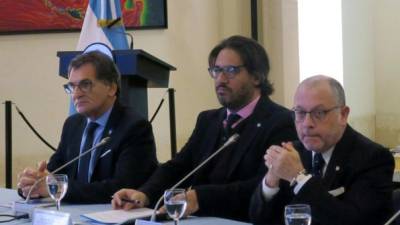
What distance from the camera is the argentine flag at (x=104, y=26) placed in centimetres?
496

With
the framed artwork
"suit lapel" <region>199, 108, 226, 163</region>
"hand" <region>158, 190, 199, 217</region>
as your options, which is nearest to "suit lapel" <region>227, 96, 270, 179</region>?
"suit lapel" <region>199, 108, 226, 163</region>

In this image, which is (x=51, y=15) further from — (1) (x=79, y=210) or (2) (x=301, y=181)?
(2) (x=301, y=181)

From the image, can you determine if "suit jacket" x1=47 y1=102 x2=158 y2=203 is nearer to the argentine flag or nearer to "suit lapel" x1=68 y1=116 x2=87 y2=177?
"suit lapel" x1=68 y1=116 x2=87 y2=177

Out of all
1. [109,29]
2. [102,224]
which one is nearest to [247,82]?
[102,224]

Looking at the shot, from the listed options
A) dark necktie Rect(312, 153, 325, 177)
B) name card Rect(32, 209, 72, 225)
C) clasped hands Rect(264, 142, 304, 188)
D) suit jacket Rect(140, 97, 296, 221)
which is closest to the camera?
name card Rect(32, 209, 72, 225)

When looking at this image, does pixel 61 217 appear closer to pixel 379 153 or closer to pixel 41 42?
pixel 379 153

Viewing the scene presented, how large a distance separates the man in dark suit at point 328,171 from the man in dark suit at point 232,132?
1.04 feet

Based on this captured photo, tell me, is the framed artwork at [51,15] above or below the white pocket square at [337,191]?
above

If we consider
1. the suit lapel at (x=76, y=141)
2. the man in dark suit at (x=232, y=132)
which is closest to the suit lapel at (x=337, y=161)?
the man in dark suit at (x=232, y=132)

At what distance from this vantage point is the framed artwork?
22.4 feet

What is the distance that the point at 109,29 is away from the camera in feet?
16.4

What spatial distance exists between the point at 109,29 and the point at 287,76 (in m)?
2.29

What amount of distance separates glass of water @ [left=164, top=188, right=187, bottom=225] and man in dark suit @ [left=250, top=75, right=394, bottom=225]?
35 centimetres

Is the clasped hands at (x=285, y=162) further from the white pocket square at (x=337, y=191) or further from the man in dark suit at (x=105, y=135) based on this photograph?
the man in dark suit at (x=105, y=135)
